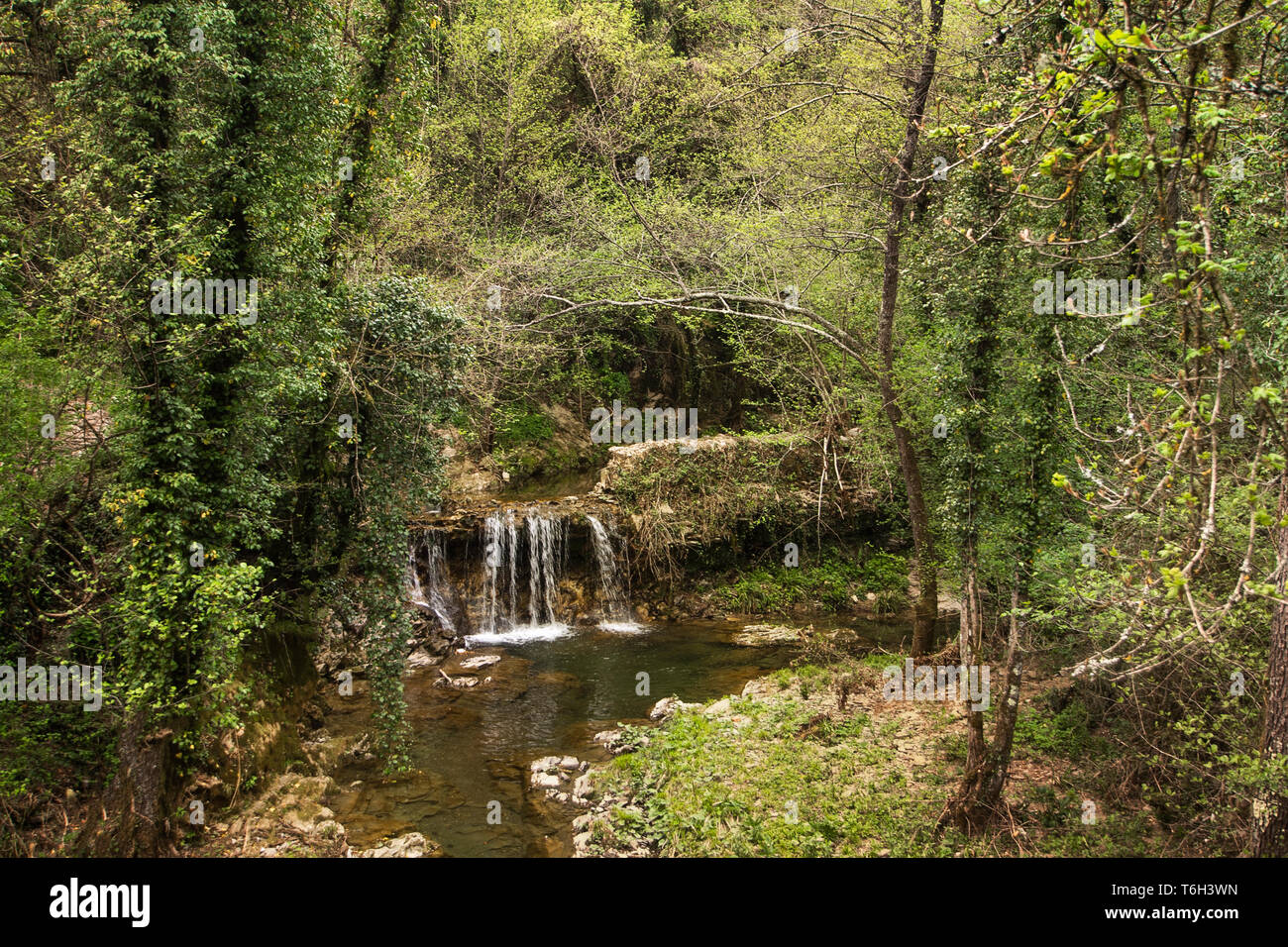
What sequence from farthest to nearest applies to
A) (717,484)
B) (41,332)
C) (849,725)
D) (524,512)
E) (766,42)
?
(717,484), (524,512), (766,42), (849,725), (41,332)

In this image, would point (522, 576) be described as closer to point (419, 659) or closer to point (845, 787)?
point (419, 659)

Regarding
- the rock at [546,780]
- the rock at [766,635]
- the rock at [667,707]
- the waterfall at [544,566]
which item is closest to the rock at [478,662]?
the waterfall at [544,566]

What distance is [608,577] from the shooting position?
635 inches

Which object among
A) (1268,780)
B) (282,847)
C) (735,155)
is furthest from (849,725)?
(735,155)

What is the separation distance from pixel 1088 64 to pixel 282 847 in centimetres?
903

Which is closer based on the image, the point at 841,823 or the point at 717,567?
the point at 841,823

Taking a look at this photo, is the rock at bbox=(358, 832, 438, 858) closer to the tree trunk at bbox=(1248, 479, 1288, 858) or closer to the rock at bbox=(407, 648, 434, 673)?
the rock at bbox=(407, 648, 434, 673)

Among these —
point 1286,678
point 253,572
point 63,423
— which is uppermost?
point 63,423

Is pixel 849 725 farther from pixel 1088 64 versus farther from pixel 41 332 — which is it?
pixel 41 332

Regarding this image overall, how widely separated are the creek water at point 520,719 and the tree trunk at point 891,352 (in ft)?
9.76

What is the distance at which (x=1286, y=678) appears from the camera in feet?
15.3

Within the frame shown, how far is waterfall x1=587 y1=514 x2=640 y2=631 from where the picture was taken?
1602 cm

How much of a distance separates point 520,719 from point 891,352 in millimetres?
8003

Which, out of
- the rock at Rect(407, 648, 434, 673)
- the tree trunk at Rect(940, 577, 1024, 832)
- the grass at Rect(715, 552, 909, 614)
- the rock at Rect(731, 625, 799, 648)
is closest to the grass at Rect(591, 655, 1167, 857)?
the tree trunk at Rect(940, 577, 1024, 832)
